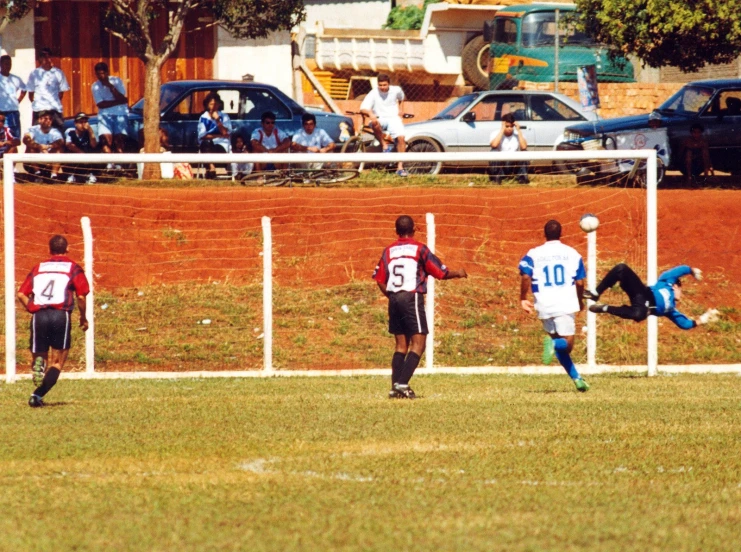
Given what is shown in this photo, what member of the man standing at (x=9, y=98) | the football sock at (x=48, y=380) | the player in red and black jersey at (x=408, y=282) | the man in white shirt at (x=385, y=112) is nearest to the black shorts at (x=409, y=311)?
the player in red and black jersey at (x=408, y=282)

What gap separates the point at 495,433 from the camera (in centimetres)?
899

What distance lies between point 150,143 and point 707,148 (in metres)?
9.23

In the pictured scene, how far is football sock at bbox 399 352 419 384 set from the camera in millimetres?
11008

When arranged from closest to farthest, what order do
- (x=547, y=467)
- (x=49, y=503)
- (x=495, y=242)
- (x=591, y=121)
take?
(x=49, y=503)
(x=547, y=467)
(x=495, y=242)
(x=591, y=121)

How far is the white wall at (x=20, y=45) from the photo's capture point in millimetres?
25891

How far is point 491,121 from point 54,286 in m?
13.2

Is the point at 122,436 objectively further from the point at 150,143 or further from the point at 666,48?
the point at 666,48

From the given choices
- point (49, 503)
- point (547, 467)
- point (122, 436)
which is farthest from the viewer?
point (122, 436)

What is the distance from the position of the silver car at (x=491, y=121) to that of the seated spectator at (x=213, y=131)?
10.5 feet

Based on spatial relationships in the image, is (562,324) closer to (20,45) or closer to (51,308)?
(51,308)

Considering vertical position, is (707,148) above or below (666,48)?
below

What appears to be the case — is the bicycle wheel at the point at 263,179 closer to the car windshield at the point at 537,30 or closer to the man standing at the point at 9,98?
the man standing at the point at 9,98

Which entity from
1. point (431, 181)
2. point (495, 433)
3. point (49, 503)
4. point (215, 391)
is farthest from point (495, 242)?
A: point (49, 503)

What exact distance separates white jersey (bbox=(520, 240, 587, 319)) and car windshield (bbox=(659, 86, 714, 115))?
36.7 ft
